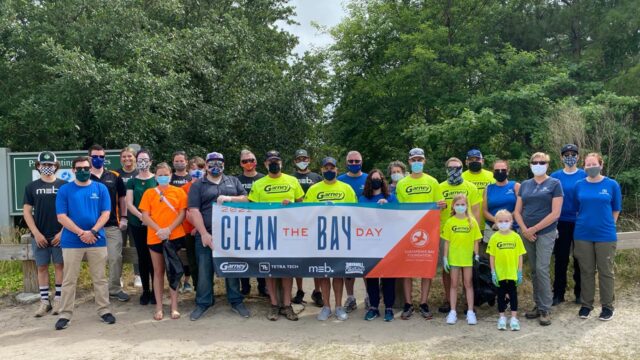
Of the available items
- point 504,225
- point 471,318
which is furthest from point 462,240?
point 471,318

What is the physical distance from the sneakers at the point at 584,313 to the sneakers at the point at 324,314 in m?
3.25

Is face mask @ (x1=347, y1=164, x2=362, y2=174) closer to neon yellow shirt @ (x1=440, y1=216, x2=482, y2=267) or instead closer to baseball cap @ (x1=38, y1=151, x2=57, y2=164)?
neon yellow shirt @ (x1=440, y1=216, x2=482, y2=267)

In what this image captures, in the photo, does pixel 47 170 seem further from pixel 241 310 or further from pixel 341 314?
pixel 341 314

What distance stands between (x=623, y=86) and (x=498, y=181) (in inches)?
386

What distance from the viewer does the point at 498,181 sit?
23.5 ft

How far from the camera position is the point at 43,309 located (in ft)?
23.6

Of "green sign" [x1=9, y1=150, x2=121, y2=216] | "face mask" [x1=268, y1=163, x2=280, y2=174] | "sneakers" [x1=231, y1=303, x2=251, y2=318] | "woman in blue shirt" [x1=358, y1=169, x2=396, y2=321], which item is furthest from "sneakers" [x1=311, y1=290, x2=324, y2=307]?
"green sign" [x1=9, y1=150, x2=121, y2=216]

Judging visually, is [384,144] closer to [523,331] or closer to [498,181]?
[498,181]

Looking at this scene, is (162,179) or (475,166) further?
(475,166)

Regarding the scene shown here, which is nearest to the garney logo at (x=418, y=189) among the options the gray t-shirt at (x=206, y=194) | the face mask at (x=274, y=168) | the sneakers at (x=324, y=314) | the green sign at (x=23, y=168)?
the face mask at (x=274, y=168)

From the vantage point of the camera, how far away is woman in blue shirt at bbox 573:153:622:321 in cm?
655

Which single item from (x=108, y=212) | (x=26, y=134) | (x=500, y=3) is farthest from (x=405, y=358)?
(x=500, y=3)

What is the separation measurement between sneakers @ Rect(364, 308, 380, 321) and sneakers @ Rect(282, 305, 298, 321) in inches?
36.9

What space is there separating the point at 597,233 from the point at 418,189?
2325 mm
